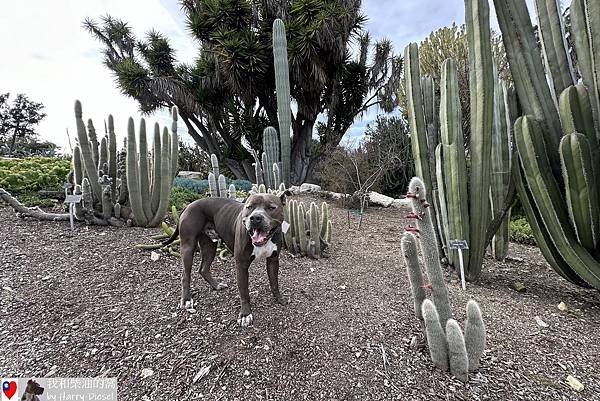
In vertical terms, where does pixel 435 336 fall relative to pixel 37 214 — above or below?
below

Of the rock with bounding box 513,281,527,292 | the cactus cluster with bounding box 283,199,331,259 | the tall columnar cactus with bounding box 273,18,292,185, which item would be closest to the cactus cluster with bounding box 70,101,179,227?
the cactus cluster with bounding box 283,199,331,259

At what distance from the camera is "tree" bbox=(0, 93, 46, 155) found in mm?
22297

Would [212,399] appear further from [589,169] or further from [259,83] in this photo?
[259,83]

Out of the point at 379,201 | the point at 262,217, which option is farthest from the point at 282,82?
the point at 262,217

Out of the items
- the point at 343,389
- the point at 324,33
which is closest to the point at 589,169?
the point at 343,389

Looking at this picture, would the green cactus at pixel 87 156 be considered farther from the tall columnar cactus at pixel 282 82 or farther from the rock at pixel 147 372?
the tall columnar cactus at pixel 282 82

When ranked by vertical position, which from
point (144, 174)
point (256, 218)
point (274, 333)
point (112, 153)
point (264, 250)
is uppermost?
point (112, 153)

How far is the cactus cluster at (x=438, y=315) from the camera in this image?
5.00 ft

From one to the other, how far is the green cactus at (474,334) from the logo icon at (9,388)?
2520 mm

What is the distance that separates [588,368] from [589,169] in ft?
4.71

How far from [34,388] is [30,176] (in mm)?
5058

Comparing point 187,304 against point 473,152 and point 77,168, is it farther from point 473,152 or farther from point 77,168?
point 77,168

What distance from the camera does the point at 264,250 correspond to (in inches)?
81.9

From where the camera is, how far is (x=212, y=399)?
5.21ft
